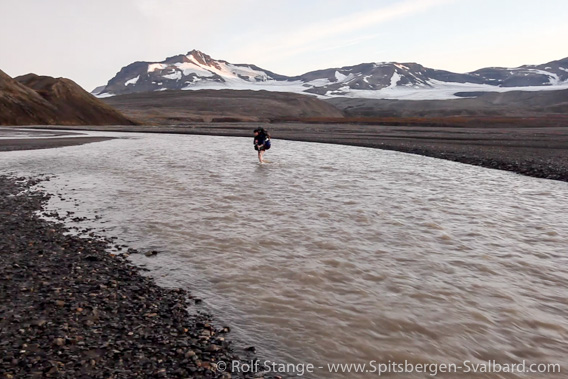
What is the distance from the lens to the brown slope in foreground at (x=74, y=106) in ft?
290

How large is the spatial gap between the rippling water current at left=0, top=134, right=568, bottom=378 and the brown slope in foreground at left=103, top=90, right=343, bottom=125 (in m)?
124

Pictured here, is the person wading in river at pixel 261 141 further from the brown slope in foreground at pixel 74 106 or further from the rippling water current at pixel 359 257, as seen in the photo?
the brown slope in foreground at pixel 74 106

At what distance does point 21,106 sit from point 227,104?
8667 centimetres

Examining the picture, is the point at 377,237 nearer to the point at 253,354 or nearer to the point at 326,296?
the point at 326,296

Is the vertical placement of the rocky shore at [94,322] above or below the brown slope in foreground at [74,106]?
below

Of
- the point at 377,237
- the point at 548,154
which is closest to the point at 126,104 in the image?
the point at 548,154

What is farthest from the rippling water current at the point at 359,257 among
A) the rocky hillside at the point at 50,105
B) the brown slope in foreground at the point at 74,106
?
the brown slope in foreground at the point at 74,106

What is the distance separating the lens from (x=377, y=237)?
11.5 metres

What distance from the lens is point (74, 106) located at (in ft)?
299

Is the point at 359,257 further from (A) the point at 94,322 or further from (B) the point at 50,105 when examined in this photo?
(B) the point at 50,105

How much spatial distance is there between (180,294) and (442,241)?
7.12 m

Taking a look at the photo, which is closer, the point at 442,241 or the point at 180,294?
the point at 180,294

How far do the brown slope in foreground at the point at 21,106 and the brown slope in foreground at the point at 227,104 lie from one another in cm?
5022

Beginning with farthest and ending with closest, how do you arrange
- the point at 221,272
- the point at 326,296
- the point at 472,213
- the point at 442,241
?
the point at 472,213, the point at 442,241, the point at 221,272, the point at 326,296
